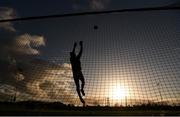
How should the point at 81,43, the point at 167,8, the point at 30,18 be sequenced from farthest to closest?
1. the point at 81,43
2. the point at 30,18
3. the point at 167,8

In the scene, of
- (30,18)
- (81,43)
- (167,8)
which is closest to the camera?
(167,8)

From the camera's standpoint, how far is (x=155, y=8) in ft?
41.4

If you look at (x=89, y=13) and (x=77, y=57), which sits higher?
(x=89, y=13)

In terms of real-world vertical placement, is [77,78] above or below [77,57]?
below

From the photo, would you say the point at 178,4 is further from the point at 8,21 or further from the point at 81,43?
the point at 8,21

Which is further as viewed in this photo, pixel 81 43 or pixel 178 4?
pixel 81 43

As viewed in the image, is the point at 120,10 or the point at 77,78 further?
the point at 77,78

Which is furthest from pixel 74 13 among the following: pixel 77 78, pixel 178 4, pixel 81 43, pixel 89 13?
pixel 178 4

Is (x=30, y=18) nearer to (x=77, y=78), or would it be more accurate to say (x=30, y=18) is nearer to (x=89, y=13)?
(x=89, y=13)

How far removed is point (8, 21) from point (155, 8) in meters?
6.91

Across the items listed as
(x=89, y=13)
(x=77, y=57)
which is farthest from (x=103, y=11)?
(x=77, y=57)

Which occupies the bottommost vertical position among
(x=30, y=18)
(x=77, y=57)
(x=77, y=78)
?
(x=77, y=78)

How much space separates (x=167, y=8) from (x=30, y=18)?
6081 mm

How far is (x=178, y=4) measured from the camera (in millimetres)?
12898
